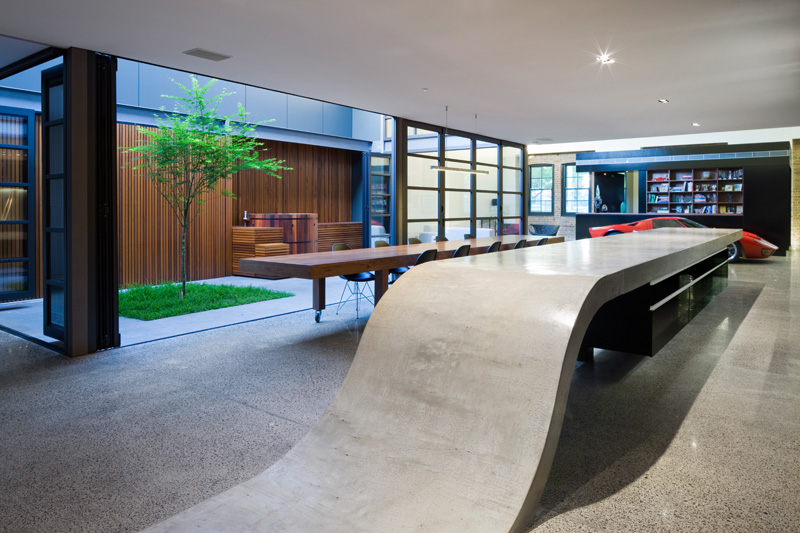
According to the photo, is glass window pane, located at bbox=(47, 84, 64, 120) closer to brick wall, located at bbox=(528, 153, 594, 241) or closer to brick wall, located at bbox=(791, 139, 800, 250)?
brick wall, located at bbox=(528, 153, 594, 241)

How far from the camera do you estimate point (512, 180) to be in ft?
39.8

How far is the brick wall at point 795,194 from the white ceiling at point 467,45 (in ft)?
33.3

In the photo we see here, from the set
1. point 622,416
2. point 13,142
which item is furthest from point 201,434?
point 13,142

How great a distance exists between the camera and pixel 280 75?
605 centimetres

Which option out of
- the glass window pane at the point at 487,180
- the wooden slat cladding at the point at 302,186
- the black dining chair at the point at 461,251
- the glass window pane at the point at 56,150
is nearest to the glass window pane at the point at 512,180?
the glass window pane at the point at 487,180

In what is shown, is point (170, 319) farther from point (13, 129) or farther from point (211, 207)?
point (211, 207)

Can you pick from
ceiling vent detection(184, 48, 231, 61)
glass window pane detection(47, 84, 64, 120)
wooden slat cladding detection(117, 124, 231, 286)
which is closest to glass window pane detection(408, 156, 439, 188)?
wooden slat cladding detection(117, 124, 231, 286)

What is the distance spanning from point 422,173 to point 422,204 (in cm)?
53

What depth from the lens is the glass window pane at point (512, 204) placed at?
1201 centimetres

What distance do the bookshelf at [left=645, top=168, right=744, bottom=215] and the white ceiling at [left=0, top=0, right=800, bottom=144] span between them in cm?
791

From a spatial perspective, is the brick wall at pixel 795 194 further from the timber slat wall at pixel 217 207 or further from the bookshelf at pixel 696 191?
the timber slat wall at pixel 217 207

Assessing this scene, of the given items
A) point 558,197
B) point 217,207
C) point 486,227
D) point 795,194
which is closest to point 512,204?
point 486,227

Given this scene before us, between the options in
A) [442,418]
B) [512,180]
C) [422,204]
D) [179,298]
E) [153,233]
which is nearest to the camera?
[442,418]

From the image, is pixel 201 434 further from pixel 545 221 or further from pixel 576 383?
pixel 545 221
